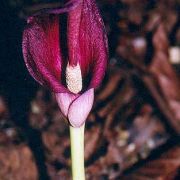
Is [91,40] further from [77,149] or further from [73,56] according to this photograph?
[77,149]

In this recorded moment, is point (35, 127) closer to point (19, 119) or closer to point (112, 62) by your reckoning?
point (19, 119)

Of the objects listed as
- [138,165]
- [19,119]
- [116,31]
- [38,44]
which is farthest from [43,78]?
[116,31]

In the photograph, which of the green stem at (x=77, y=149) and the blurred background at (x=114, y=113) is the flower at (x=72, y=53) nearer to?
the green stem at (x=77, y=149)

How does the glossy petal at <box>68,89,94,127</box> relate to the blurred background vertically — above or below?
above

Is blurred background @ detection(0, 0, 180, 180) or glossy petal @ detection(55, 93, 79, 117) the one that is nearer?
glossy petal @ detection(55, 93, 79, 117)

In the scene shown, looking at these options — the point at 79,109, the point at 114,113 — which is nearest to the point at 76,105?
the point at 79,109

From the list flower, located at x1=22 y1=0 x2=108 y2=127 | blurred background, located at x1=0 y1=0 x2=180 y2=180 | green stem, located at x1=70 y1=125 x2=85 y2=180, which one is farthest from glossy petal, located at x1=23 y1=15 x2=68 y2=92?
blurred background, located at x1=0 y1=0 x2=180 y2=180

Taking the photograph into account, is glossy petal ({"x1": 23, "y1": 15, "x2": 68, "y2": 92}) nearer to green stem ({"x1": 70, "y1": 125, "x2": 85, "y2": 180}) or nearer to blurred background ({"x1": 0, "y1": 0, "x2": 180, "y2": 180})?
green stem ({"x1": 70, "y1": 125, "x2": 85, "y2": 180})
